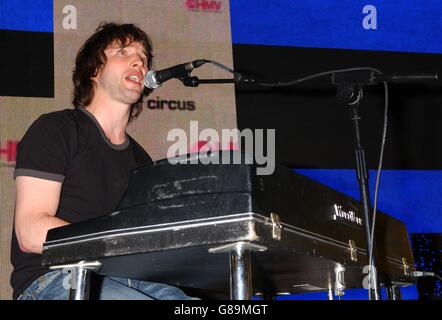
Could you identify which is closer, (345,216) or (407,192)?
(345,216)

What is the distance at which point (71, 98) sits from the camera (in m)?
2.51

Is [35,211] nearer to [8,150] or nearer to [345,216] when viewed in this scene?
[345,216]

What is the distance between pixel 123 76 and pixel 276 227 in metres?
1.00

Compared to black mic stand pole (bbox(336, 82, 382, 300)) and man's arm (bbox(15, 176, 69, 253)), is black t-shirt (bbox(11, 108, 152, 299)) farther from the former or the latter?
black mic stand pole (bbox(336, 82, 382, 300))

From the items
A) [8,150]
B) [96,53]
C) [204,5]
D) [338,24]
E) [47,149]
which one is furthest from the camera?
[338,24]

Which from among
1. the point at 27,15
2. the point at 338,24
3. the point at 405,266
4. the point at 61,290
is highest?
the point at 338,24

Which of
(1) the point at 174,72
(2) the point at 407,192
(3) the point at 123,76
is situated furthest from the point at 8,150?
(2) the point at 407,192

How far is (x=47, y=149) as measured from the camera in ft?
5.42

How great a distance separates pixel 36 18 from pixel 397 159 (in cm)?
164

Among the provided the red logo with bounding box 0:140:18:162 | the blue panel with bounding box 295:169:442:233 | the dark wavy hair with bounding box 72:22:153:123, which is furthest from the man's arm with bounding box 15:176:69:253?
the blue panel with bounding box 295:169:442:233

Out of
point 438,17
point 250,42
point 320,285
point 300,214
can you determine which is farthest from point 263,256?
point 438,17

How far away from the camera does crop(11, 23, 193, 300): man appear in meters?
1.52
